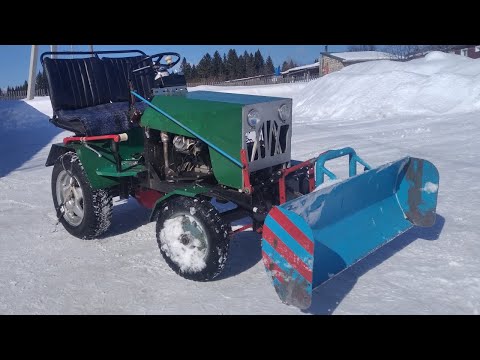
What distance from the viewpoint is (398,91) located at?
12.5 metres

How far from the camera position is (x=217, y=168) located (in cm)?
380

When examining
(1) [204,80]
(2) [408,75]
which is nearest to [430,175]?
(2) [408,75]

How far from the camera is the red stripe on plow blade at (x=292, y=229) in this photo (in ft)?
9.82

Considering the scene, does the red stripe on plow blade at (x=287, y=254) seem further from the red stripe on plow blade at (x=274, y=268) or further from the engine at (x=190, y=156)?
the engine at (x=190, y=156)

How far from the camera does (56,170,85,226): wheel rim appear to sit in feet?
16.0

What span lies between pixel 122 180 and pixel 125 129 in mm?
738

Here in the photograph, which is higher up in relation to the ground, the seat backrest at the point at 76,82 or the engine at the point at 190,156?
the seat backrest at the point at 76,82

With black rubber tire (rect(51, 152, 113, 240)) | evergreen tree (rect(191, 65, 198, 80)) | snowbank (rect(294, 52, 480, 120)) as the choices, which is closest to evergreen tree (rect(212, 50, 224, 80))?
evergreen tree (rect(191, 65, 198, 80))

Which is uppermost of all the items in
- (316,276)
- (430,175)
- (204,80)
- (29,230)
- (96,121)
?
(96,121)

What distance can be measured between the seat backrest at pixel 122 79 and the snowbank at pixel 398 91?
24.5 feet

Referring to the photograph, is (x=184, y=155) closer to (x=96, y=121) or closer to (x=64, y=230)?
(x=96, y=121)

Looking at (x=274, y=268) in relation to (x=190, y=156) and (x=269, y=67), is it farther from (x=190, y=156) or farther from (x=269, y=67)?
(x=269, y=67)

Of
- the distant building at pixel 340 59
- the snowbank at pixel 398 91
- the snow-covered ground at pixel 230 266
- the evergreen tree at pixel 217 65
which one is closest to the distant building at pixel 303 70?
the distant building at pixel 340 59

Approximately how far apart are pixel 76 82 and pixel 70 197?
128 cm
